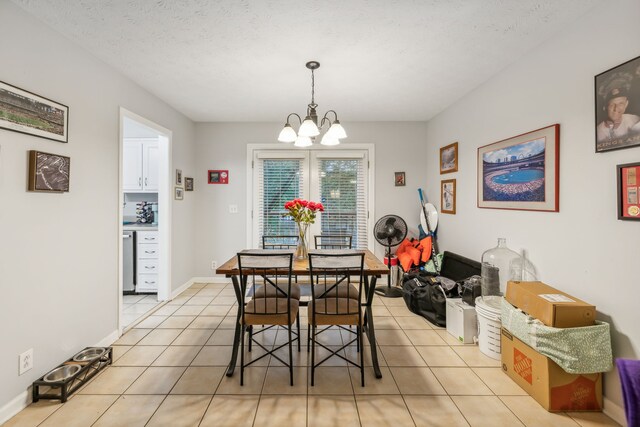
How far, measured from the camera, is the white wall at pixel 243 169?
430 cm

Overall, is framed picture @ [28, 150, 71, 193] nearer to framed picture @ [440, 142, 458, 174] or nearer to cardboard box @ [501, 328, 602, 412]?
cardboard box @ [501, 328, 602, 412]

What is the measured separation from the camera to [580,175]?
6.08ft

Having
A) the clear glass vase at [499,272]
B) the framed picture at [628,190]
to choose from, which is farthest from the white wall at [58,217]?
the framed picture at [628,190]

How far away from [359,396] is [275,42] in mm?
2573

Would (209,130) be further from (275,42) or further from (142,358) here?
(142,358)

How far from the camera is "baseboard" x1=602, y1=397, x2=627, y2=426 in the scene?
1609 millimetres

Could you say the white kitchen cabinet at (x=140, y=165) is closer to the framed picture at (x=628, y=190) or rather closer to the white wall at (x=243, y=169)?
the white wall at (x=243, y=169)

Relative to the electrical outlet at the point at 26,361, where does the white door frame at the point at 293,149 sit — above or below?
above

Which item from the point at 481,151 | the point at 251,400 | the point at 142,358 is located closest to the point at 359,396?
the point at 251,400

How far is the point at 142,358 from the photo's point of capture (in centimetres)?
232

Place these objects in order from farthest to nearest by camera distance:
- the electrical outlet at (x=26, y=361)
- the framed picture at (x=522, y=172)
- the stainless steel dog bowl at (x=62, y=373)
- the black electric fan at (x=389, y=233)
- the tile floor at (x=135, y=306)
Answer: the black electric fan at (x=389, y=233) → the tile floor at (x=135, y=306) → the framed picture at (x=522, y=172) → the stainless steel dog bowl at (x=62, y=373) → the electrical outlet at (x=26, y=361)

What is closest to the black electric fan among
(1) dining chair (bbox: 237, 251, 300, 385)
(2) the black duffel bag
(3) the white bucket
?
(2) the black duffel bag

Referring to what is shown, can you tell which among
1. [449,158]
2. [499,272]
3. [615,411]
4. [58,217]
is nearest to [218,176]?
[58,217]

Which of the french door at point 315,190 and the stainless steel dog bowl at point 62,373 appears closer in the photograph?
the stainless steel dog bowl at point 62,373
